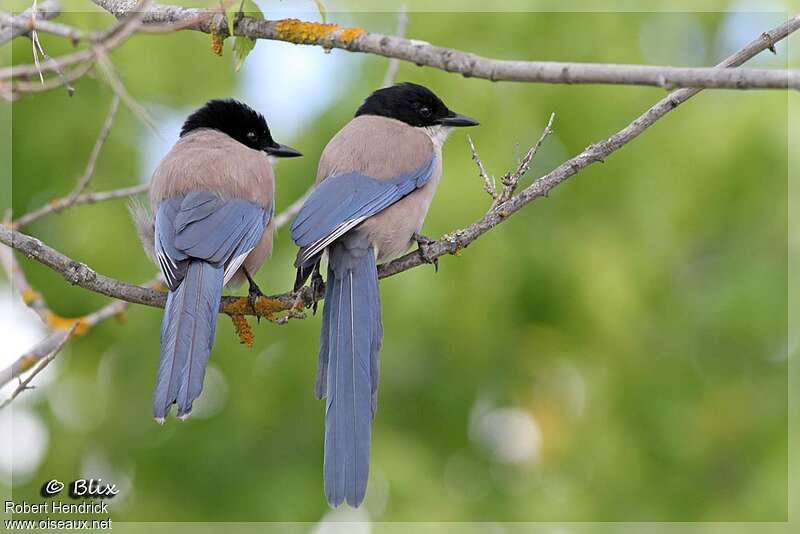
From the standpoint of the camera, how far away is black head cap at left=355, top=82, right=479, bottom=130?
5176mm

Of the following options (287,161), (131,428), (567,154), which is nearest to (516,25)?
(567,154)

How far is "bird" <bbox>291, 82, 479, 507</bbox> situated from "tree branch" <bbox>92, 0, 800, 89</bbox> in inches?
39.4

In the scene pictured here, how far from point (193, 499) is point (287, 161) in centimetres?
254

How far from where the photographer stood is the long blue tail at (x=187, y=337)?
10.7 ft

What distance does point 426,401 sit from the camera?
24.0ft

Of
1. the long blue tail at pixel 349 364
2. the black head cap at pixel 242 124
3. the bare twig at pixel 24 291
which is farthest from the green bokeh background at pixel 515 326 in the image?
the bare twig at pixel 24 291

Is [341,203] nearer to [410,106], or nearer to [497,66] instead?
[410,106]

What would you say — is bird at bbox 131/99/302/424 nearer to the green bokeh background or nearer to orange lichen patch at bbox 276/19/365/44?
orange lichen patch at bbox 276/19/365/44

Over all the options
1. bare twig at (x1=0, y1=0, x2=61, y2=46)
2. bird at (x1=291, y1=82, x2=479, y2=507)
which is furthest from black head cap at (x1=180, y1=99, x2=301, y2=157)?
bare twig at (x1=0, y1=0, x2=61, y2=46)

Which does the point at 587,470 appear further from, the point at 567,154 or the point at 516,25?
the point at 516,25

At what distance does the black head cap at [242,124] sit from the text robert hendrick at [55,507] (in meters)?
1.92

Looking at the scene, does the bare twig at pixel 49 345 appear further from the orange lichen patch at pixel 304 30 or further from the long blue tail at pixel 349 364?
the orange lichen patch at pixel 304 30

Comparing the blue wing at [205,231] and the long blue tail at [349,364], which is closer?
the long blue tail at [349,364]

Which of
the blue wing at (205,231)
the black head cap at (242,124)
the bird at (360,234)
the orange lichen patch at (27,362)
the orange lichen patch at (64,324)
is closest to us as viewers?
the bird at (360,234)
